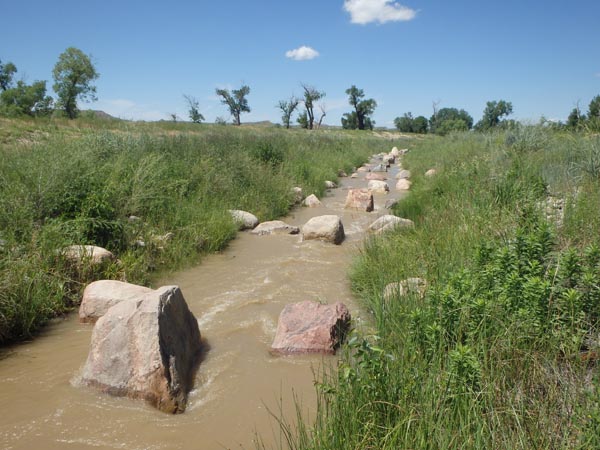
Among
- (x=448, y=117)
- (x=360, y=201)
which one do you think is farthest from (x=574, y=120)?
(x=448, y=117)

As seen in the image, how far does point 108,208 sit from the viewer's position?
6234mm

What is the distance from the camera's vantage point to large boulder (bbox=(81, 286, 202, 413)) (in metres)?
3.19

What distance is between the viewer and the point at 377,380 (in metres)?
2.30

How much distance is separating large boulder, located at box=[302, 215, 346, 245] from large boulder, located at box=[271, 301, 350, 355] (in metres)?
3.47

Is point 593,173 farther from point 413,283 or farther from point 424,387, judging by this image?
point 424,387

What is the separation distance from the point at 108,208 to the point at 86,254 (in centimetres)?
114

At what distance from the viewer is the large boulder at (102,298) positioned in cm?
A: 443

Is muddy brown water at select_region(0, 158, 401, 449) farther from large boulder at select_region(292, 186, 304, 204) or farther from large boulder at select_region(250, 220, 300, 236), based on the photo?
large boulder at select_region(292, 186, 304, 204)

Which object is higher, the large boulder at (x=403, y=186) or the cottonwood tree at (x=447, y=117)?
the cottonwood tree at (x=447, y=117)

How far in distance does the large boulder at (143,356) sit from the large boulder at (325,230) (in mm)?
4412

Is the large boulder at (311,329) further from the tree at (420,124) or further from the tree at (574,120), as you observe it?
the tree at (420,124)

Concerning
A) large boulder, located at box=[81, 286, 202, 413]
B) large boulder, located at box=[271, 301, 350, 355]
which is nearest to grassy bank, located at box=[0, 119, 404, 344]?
large boulder, located at box=[81, 286, 202, 413]

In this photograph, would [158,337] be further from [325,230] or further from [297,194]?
[297,194]

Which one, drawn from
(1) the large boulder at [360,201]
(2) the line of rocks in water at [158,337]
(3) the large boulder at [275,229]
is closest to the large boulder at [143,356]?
(2) the line of rocks in water at [158,337]
